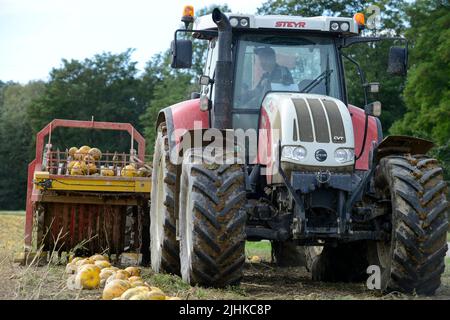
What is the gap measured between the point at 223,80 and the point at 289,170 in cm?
136

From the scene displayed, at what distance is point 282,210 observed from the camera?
8672 millimetres

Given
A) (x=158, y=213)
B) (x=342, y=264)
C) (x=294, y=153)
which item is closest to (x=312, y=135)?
(x=294, y=153)

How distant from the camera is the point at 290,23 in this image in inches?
376

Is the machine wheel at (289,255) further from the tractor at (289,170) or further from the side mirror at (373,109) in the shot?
the side mirror at (373,109)

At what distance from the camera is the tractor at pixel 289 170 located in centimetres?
800

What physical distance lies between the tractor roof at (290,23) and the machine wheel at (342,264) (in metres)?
2.40

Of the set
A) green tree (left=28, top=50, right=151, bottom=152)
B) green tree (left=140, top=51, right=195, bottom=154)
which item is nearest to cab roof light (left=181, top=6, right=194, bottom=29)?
green tree (left=140, top=51, right=195, bottom=154)

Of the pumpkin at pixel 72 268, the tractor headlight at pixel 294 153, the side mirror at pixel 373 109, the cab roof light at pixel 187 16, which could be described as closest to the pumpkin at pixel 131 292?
the tractor headlight at pixel 294 153

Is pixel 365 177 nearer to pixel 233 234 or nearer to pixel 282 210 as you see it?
pixel 282 210

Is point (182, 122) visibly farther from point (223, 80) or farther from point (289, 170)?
point (289, 170)

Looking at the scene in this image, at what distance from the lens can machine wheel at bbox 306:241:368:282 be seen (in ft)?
32.2

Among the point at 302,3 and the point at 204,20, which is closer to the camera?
the point at 204,20

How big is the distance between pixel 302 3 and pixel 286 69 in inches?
1127
